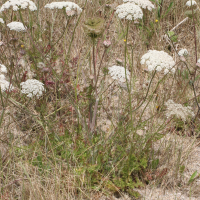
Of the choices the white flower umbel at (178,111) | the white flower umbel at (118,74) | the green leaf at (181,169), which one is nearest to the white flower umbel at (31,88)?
the white flower umbel at (118,74)

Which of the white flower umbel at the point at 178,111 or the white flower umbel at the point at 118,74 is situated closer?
the white flower umbel at the point at 178,111

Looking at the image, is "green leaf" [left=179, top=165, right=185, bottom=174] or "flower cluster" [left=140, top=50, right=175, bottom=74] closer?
"flower cluster" [left=140, top=50, right=175, bottom=74]

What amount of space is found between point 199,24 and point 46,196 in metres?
3.29

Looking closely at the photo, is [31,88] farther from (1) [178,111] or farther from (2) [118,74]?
(1) [178,111]

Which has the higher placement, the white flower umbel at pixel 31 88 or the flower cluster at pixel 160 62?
the flower cluster at pixel 160 62

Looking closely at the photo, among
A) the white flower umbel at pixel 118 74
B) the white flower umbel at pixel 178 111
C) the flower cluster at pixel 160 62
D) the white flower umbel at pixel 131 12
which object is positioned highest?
the white flower umbel at pixel 131 12

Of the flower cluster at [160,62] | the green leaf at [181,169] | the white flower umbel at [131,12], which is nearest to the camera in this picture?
the flower cluster at [160,62]

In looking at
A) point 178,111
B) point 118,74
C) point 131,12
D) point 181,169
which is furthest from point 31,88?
point 181,169

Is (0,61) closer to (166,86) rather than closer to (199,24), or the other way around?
(166,86)

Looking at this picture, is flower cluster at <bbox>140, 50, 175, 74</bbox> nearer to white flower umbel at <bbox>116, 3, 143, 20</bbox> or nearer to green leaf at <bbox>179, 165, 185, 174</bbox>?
white flower umbel at <bbox>116, 3, 143, 20</bbox>

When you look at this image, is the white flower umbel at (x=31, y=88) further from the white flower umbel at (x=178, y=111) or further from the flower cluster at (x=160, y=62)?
the white flower umbel at (x=178, y=111)

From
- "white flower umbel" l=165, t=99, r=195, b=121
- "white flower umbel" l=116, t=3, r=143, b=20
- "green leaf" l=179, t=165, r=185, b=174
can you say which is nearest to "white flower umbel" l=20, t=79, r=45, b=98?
"white flower umbel" l=116, t=3, r=143, b=20

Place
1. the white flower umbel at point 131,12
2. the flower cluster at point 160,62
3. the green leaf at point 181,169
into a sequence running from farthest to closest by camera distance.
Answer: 1. the green leaf at point 181,169
2. the white flower umbel at point 131,12
3. the flower cluster at point 160,62

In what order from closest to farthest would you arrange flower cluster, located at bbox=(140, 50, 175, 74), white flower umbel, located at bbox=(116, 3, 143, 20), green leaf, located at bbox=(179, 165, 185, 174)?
flower cluster, located at bbox=(140, 50, 175, 74), white flower umbel, located at bbox=(116, 3, 143, 20), green leaf, located at bbox=(179, 165, 185, 174)
